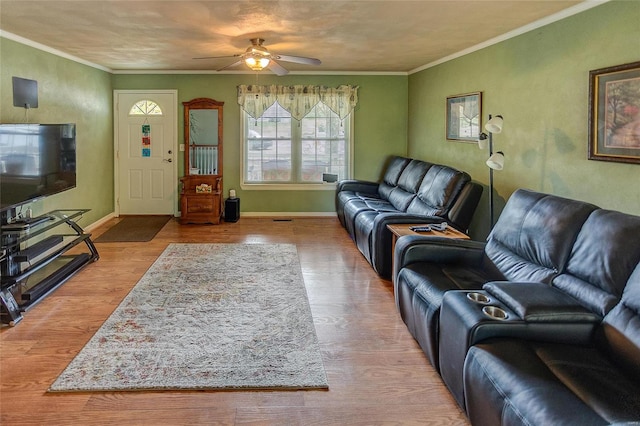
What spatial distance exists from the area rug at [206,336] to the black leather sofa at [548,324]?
2.68 ft

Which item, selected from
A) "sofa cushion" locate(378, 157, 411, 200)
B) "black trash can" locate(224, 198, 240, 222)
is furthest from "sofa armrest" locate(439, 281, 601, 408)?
"black trash can" locate(224, 198, 240, 222)

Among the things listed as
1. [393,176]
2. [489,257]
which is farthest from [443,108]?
[489,257]

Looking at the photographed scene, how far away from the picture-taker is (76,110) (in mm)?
6457

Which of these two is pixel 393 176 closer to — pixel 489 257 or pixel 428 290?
pixel 489 257

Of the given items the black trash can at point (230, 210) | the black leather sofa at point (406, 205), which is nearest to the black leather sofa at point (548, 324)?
the black leather sofa at point (406, 205)

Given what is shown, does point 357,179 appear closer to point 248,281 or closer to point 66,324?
point 248,281

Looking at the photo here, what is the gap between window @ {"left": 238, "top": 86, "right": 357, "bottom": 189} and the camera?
7969 millimetres

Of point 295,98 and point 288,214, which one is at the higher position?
point 295,98

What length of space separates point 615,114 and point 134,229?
237 inches

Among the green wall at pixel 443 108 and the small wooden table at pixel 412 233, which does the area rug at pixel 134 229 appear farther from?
the small wooden table at pixel 412 233

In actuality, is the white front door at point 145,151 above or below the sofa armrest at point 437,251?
above

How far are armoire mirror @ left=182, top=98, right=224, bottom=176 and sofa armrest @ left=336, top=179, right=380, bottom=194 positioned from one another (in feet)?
6.66

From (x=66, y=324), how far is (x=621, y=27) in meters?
4.34

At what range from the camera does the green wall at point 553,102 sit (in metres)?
3.30
